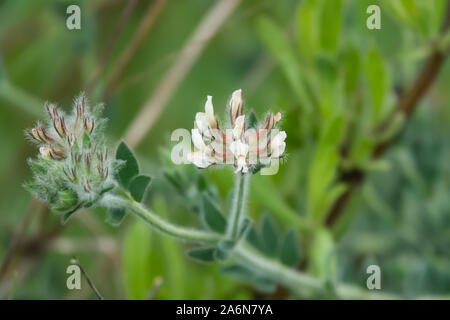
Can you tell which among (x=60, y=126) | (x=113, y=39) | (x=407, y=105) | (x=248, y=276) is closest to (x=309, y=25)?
(x=407, y=105)

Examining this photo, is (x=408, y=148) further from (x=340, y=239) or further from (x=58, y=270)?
(x=58, y=270)

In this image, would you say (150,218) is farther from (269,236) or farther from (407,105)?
(407,105)

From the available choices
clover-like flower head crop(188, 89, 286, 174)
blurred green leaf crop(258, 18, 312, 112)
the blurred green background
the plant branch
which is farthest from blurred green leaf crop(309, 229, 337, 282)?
the plant branch

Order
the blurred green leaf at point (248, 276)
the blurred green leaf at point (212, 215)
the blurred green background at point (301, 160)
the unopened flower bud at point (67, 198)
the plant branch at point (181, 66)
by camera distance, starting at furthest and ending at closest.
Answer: the plant branch at point (181, 66) → the blurred green background at point (301, 160) → the blurred green leaf at point (248, 276) → the blurred green leaf at point (212, 215) → the unopened flower bud at point (67, 198)

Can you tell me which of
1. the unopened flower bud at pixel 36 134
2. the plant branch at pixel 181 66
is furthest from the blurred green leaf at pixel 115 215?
the plant branch at pixel 181 66

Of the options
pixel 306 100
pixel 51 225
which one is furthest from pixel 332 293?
pixel 51 225

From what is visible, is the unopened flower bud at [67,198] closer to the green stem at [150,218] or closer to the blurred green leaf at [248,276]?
the green stem at [150,218]
